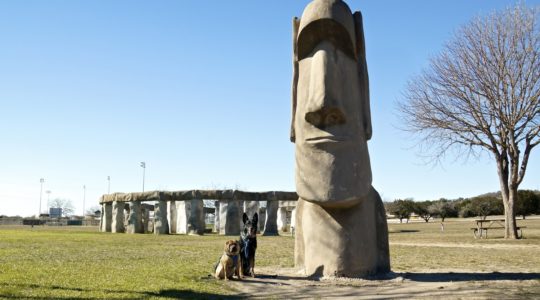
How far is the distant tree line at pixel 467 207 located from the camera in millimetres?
56750

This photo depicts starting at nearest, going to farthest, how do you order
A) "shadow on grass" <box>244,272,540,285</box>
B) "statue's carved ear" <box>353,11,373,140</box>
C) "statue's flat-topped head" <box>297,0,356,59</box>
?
"shadow on grass" <box>244,272,540,285</box> < "statue's flat-topped head" <box>297,0,356,59</box> < "statue's carved ear" <box>353,11,373,140</box>

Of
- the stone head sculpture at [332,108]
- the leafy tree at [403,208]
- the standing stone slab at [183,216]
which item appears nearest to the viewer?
the stone head sculpture at [332,108]

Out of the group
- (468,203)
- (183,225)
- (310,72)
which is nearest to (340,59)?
(310,72)

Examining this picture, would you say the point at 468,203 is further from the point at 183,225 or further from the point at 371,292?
the point at 371,292

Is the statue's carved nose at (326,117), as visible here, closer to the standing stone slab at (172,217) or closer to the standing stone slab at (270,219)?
the standing stone slab at (270,219)

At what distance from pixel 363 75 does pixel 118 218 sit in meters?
Result: 25.7

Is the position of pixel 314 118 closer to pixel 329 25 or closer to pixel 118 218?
pixel 329 25

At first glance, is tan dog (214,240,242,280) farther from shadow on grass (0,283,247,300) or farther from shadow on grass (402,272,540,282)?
shadow on grass (402,272,540,282)

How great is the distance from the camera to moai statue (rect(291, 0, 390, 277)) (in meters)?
7.91

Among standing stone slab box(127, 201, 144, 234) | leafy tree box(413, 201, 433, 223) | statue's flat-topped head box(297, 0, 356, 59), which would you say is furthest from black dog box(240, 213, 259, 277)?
leafy tree box(413, 201, 433, 223)

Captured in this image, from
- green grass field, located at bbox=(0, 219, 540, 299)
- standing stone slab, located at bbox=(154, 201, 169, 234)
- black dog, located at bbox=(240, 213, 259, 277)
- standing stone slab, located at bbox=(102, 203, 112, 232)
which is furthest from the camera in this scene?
standing stone slab, located at bbox=(102, 203, 112, 232)

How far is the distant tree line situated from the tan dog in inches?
1827

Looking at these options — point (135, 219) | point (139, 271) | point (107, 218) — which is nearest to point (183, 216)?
point (135, 219)

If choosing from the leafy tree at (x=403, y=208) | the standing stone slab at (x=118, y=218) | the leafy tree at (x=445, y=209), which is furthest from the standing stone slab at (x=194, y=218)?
the leafy tree at (x=445, y=209)
